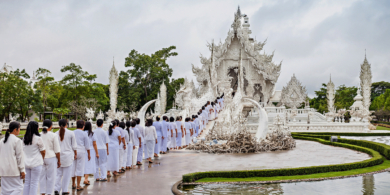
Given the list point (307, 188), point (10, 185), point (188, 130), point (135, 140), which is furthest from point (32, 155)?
point (188, 130)

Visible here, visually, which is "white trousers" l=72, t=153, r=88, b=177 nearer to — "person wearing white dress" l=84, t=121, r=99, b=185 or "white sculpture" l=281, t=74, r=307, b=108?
"person wearing white dress" l=84, t=121, r=99, b=185

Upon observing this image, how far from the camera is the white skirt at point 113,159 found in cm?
755

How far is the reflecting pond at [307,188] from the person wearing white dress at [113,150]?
1.93 metres

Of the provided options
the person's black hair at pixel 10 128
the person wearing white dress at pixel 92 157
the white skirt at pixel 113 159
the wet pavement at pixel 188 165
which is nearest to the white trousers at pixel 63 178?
the wet pavement at pixel 188 165

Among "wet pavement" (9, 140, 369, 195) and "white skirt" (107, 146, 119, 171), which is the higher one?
"white skirt" (107, 146, 119, 171)

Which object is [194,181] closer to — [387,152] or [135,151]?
[135,151]

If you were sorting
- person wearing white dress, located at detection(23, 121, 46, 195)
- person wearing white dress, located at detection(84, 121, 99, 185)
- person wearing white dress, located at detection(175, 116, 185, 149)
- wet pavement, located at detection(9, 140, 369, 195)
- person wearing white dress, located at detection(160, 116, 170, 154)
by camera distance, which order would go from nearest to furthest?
1. person wearing white dress, located at detection(23, 121, 46, 195)
2. wet pavement, located at detection(9, 140, 369, 195)
3. person wearing white dress, located at detection(84, 121, 99, 185)
4. person wearing white dress, located at detection(160, 116, 170, 154)
5. person wearing white dress, located at detection(175, 116, 185, 149)

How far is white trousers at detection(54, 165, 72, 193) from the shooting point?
579cm

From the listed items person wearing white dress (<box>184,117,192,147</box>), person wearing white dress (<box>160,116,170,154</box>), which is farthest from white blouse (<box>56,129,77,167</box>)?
person wearing white dress (<box>184,117,192,147</box>)

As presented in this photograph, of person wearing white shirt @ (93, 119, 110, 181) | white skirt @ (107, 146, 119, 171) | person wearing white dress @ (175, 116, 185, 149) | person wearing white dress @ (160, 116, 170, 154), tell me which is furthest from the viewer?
person wearing white dress @ (175, 116, 185, 149)

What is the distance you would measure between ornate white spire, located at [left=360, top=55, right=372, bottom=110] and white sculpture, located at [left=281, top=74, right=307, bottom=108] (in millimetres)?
6500

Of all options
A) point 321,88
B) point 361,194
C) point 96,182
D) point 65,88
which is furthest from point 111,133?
point 321,88

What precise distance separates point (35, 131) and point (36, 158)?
1.35ft

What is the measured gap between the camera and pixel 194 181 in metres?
6.96
